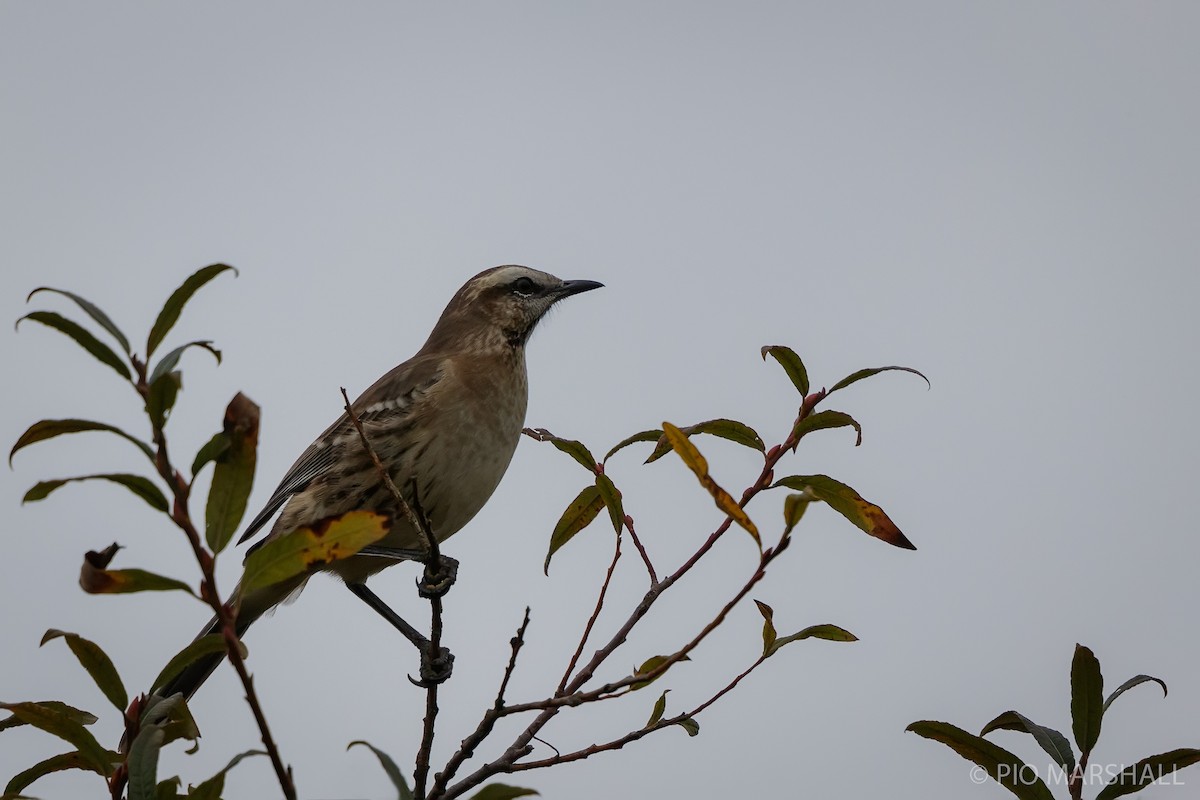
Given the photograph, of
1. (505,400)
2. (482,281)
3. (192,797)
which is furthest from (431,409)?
(192,797)

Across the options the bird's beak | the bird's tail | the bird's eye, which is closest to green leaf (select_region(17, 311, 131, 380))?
the bird's tail

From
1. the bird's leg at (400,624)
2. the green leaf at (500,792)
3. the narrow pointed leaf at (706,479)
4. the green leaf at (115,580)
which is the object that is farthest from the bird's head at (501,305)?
the green leaf at (500,792)

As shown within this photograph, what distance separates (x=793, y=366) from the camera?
137 inches

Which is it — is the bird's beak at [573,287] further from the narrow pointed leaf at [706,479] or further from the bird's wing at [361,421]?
the narrow pointed leaf at [706,479]

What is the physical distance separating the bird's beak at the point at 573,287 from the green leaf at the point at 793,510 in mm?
4475

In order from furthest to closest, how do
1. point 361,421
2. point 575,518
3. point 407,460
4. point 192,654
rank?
point 361,421, point 407,460, point 575,518, point 192,654

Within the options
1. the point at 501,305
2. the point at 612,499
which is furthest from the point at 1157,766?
the point at 501,305

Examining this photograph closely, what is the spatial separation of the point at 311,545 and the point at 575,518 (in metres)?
1.58

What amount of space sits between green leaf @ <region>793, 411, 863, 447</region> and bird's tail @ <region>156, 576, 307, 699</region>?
8.19 feet

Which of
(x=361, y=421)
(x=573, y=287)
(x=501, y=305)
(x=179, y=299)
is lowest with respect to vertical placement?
(x=179, y=299)

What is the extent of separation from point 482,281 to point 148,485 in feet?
15.3

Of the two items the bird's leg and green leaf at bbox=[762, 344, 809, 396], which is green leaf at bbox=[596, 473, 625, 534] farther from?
the bird's leg

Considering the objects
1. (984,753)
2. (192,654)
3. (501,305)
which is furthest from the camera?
(501,305)

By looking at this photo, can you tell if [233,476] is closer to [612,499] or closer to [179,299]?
[179,299]
